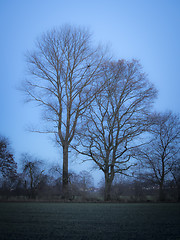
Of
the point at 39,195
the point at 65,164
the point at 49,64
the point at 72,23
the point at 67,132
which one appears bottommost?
the point at 39,195

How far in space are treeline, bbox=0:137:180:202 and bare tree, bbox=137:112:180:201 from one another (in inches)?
15.9

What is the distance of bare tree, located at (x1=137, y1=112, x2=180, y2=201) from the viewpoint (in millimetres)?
16938

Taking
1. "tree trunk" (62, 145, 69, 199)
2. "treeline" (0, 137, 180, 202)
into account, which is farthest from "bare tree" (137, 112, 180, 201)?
"tree trunk" (62, 145, 69, 199)

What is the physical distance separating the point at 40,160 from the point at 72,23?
31.9 feet

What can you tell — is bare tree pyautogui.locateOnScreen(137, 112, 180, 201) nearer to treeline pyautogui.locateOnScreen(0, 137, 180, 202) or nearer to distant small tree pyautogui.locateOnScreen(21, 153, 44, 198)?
treeline pyautogui.locateOnScreen(0, 137, 180, 202)

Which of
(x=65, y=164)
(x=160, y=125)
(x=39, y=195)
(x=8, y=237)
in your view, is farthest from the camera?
(x=160, y=125)

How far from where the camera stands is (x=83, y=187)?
595 inches

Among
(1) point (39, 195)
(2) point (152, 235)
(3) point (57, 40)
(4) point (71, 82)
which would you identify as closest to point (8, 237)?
(2) point (152, 235)

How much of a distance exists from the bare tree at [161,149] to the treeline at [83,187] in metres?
0.40

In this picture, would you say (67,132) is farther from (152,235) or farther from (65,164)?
(152,235)

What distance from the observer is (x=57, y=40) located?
18.4 metres

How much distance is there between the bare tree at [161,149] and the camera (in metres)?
16.9

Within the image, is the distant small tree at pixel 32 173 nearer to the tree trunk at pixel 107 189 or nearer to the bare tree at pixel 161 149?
the tree trunk at pixel 107 189

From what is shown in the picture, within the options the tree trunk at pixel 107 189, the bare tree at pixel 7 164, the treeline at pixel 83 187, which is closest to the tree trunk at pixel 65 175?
the treeline at pixel 83 187
